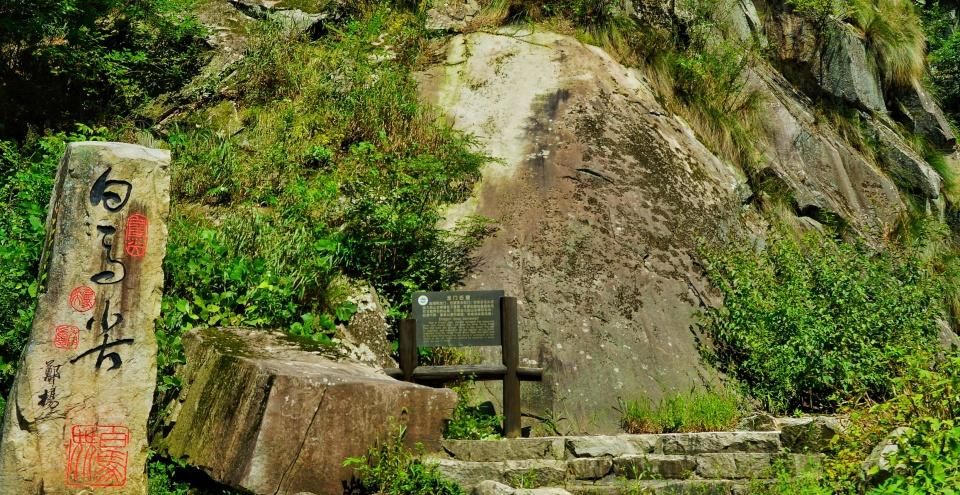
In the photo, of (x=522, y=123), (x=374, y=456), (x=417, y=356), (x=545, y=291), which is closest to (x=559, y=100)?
(x=522, y=123)

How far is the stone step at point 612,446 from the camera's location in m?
6.52

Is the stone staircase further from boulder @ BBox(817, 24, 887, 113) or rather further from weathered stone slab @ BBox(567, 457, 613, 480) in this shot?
boulder @ BBox(817, 24, 887, 113)

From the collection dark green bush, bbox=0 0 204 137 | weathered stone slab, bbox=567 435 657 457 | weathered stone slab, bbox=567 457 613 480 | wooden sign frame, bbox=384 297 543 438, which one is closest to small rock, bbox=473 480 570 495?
weathered stone slab, bbox=567 457 613 480

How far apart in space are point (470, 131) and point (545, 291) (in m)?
2.67

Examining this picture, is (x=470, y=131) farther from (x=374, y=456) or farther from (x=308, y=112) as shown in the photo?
(x=374, y=456)

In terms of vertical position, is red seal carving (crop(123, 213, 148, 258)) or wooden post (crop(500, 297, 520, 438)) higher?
red seal carving (crop(123, 213, 148, 258))

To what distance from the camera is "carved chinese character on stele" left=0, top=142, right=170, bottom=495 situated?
5418 millimetres

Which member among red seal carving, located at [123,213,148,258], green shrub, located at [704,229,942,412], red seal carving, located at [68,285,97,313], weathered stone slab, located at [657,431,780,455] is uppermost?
red seal carving, located at [123,213,148,258]

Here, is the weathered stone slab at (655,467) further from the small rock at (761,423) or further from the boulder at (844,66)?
the boulder at (844,66)

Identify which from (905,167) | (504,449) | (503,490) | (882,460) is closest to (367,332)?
(504,449)

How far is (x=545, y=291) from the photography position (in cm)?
903

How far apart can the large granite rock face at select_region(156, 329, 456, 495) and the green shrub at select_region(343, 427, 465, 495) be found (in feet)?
0.33

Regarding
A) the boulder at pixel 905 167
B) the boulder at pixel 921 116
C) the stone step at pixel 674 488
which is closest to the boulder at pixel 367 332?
the stone step at pixel 674 488

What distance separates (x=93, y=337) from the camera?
560cm
